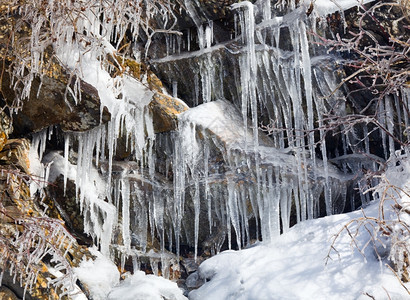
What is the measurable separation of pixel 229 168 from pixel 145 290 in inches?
82.9

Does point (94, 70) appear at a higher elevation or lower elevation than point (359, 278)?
higher

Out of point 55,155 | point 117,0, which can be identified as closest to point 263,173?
point 55,155

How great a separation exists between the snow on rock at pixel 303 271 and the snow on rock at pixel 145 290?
28 centimetres

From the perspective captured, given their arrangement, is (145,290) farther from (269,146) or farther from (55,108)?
(269,146)

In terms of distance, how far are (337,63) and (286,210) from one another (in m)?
1.97

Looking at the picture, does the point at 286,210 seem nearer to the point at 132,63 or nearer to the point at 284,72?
the point at 284,72

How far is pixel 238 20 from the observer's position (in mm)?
6246

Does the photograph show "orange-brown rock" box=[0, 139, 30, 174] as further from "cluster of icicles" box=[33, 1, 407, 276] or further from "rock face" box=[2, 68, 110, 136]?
"cluster of icicles" box=[33, 1, 407, 276]

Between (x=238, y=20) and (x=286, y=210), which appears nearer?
(x=286, y=210)

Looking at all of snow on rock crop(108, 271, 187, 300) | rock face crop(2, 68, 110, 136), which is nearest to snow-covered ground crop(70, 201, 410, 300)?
snow on rock crop(108, 271, 187, 300)

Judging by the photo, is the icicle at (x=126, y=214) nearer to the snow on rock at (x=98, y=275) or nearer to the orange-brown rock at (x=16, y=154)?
the snow on rock at (x=98, y=275)

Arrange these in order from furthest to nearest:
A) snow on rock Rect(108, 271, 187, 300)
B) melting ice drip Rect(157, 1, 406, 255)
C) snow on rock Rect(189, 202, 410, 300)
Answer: melting ice drip Rect(157, 1, 406, 255) → snow on rock Rect(108, 271, 187, 300) → snow on rock Rect(189, 202, 410, 300)

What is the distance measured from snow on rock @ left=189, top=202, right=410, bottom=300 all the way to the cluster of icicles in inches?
29.7

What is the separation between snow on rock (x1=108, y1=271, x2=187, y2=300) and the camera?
13.3 ft
